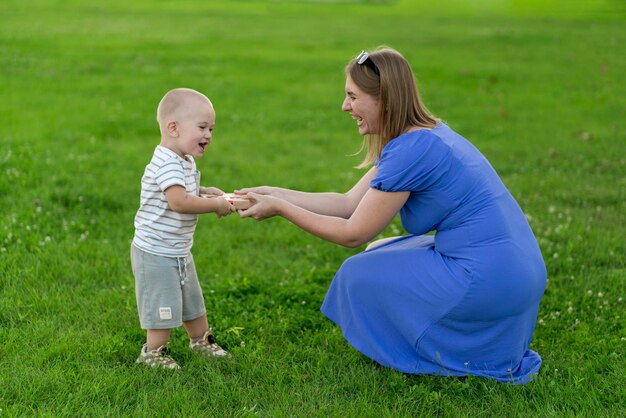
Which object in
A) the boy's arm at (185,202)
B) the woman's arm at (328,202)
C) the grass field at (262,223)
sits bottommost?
the grass field at (262,223)

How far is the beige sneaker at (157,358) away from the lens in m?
4.96

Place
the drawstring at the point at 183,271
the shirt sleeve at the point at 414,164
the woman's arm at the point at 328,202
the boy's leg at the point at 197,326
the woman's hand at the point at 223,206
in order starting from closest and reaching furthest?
the shirt sleeve at the point at 414,164
the woman's hand at the point at 223,206
the drawstring at the point at 183,271
the boy's leg at the point at 197,326
the woman's arm at the point at 328,202

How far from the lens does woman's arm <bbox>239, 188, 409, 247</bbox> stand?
4789 mm

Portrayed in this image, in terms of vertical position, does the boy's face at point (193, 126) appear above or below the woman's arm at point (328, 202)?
above

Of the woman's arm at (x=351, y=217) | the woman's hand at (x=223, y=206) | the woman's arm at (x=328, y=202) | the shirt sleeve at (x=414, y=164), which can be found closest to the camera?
the shirt sleeve at (x=414, y=164)

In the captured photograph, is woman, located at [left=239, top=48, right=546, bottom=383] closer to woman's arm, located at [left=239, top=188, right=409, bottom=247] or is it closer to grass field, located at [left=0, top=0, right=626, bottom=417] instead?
woman's arm, located at [left=239, top=188, right=409, bottom=247]

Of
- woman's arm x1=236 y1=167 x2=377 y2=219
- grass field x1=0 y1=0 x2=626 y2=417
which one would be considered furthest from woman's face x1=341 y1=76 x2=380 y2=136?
grass field x1=0 y1=0 x2=626 y2=417

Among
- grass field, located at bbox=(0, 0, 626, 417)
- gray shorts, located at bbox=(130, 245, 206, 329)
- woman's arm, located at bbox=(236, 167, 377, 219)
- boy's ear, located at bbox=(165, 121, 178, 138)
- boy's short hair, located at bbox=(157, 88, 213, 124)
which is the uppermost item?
boy's short hair, located at bbox=(157, 88, 213, 124)

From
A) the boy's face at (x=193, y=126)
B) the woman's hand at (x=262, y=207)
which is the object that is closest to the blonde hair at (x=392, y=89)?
the woman's hand at (x=262, y=207)

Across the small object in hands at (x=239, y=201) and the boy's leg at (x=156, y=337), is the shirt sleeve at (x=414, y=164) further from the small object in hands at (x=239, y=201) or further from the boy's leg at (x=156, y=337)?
the boy's leg at (x=156, y=337)

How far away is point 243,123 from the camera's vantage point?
13.3m

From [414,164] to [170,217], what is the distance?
1.56 metres

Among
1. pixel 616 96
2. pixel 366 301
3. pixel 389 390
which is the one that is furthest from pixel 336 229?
pixel 616 96

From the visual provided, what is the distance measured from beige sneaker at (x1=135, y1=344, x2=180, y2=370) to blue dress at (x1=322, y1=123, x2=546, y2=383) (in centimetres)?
120
